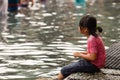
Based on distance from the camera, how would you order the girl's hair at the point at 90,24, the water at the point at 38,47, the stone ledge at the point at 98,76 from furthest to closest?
the water at the point at 38,47, the girl's hair at the point at 90,24, the stone ledge at the point at 98,76

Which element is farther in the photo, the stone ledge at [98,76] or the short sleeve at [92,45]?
the short sleeve at [92,45]

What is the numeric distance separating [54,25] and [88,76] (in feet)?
37.3

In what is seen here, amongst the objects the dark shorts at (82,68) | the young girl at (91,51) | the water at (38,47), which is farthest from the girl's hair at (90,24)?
the water at (38,47)

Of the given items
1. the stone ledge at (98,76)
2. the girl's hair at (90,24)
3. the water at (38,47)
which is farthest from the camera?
the water at (38,47)

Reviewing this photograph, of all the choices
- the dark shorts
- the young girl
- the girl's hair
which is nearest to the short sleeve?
the young girl

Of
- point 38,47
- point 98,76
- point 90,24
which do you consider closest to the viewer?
point 98,76

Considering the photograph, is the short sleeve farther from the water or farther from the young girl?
the water

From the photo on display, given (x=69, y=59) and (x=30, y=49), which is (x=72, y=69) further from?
(x=30, y=49)

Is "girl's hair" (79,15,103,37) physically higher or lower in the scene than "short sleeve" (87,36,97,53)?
higher

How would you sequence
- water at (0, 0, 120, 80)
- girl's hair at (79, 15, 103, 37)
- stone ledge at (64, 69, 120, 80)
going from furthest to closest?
1. water at (0, 0, 120, 80)
2. girl's hair at (79, 15, 103, 37)
3. stone ledge at (64, 69, 120, 80)

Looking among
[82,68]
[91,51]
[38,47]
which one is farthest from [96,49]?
[38,47]

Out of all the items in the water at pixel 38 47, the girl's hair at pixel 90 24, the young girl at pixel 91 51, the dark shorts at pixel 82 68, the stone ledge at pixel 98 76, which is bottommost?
the water at pixel 38 47

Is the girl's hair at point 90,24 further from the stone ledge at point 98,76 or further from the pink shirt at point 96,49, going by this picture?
the stone ledge at point 98,76

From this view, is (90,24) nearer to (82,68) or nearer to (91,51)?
(91,51)
